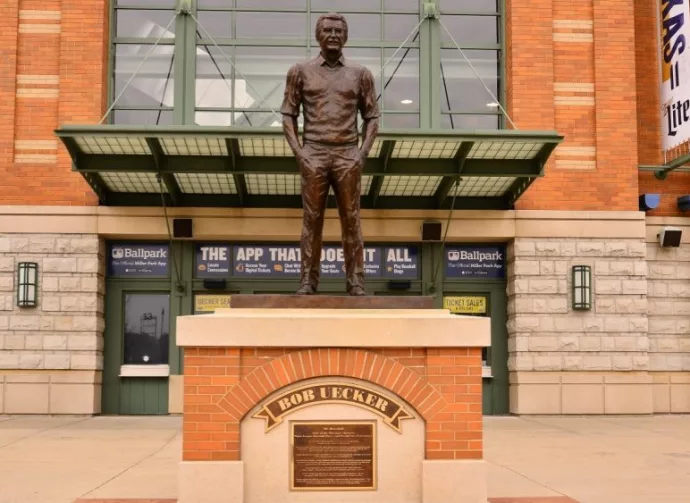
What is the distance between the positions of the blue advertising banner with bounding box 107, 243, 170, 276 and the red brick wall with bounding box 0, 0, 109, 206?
3.71ft

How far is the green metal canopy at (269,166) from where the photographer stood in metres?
13.8

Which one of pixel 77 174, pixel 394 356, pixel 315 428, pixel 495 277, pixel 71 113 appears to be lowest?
pixel 315 428

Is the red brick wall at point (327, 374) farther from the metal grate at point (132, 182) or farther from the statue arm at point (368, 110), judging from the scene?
the metal grate at point (132, 182)

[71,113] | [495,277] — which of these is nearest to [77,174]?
[71,113]

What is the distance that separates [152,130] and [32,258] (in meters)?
3.97

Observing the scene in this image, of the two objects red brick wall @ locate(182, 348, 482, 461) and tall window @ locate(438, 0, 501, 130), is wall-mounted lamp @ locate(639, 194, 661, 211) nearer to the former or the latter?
tall window @ locate(438, 0, 501, 130)

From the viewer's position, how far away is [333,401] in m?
7.54

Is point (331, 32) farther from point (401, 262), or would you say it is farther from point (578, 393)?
point (578, 393)

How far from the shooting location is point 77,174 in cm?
1600

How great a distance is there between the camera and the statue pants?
8117 millimetres

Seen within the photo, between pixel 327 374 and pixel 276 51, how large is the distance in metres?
10.1

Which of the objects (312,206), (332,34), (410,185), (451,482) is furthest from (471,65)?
(451,482)

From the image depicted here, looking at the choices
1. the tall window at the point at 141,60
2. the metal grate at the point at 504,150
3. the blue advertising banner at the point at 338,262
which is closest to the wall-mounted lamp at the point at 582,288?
the metal grate at the point at 504,150

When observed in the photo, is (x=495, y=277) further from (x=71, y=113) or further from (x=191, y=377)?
(x=191, y=377)
